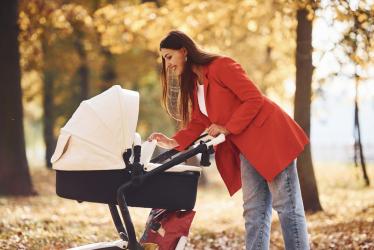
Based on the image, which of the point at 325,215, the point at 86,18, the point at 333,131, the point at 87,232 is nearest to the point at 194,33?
the point at 86,18

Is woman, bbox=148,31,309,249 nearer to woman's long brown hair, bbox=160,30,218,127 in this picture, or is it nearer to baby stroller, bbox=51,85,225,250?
woman's long brown hair, bbox=160,30,218,127

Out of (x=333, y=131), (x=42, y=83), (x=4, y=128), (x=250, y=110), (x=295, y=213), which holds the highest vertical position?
(x=250, y=110)

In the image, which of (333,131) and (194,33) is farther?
(333,131)

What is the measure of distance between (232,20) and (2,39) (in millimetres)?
4001

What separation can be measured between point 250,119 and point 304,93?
4908 mm

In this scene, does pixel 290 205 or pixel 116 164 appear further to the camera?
pixel 290 205

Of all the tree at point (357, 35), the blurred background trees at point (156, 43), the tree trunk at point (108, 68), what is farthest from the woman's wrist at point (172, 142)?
the tree trunk at point (108, 68)

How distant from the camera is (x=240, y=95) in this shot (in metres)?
4.41

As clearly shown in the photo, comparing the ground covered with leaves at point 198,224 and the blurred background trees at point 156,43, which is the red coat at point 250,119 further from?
the blurred background trees at point 156,43

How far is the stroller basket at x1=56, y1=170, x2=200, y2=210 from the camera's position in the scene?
4.32m

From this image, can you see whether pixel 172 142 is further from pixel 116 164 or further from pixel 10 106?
pixel 10 106

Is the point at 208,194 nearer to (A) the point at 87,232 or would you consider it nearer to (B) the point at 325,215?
(B) the point at 325,215

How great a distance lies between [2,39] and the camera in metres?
11.1

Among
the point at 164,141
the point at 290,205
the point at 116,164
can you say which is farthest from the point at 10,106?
the point at 290,205
